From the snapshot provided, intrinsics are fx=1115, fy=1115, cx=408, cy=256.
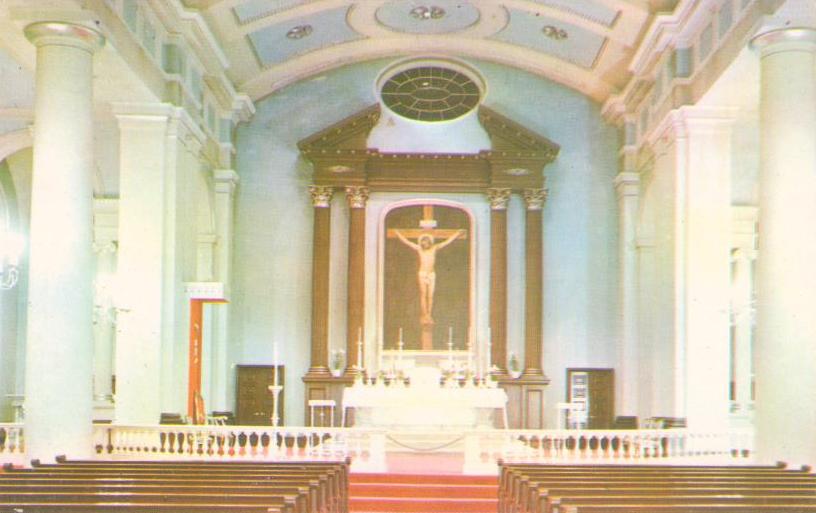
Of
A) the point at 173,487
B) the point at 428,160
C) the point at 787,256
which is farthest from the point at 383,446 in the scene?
the point at 428,160

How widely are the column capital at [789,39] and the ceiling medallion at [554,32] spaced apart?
7539 millimetres

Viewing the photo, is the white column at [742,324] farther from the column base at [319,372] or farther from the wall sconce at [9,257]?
the wall sconce at [9,257]

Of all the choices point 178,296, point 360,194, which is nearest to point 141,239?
point 178,296

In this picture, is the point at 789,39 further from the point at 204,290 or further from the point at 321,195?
the point at 321,195

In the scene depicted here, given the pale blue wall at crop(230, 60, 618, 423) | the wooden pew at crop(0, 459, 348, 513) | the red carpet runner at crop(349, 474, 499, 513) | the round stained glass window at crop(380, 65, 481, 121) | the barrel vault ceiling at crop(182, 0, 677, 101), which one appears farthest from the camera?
the round stained glass window at crop(380, 65, 481, 121)

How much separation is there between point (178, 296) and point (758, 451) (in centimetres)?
829

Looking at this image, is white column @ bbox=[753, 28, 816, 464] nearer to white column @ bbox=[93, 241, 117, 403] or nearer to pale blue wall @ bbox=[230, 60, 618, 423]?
pale blue wall @ bbox=[230, 60, 618, 423]

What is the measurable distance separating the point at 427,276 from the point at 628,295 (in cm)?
380

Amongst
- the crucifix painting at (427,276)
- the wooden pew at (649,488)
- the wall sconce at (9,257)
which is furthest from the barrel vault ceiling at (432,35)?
the wooden pew at (649,488)

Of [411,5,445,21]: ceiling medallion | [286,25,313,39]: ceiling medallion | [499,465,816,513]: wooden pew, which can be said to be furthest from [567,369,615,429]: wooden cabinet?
[499,465,816,513]: wooden pew

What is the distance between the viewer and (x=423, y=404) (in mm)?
16844

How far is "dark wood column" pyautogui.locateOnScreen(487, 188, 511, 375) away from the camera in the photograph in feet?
69.1

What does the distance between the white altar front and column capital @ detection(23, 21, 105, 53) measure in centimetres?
721

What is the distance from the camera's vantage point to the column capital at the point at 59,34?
38.9ft
